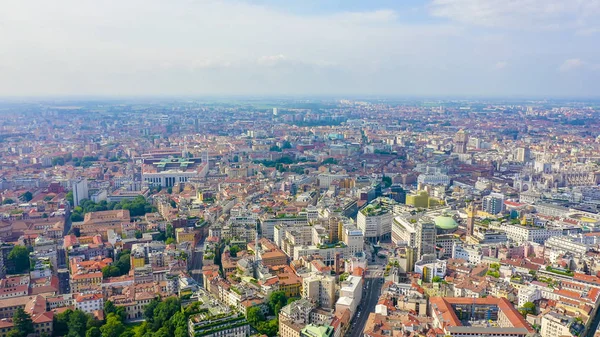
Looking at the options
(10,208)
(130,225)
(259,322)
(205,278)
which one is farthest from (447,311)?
(10,208)

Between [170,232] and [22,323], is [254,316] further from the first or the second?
[170,232]

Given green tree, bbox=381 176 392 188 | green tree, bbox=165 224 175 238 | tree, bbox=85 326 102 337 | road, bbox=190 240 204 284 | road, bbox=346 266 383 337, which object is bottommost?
road, bbox=190 240 204 284

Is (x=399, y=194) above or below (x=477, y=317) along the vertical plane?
above

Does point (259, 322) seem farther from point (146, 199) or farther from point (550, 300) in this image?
point (146, 199)

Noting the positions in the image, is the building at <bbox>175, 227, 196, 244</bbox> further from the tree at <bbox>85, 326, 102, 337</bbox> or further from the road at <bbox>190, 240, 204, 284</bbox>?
the tree at <bbox>85, 326, 102, 337</bbox>

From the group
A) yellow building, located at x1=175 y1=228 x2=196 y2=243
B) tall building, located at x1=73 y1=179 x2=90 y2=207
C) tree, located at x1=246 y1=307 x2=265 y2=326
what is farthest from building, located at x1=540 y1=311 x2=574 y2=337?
tall building, located at x1=73 y1=179 x2=90 y2=207

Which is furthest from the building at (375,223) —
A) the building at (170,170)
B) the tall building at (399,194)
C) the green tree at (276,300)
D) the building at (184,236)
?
the building at (170,170)

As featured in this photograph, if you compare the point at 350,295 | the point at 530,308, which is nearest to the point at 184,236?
the point at 350,295
